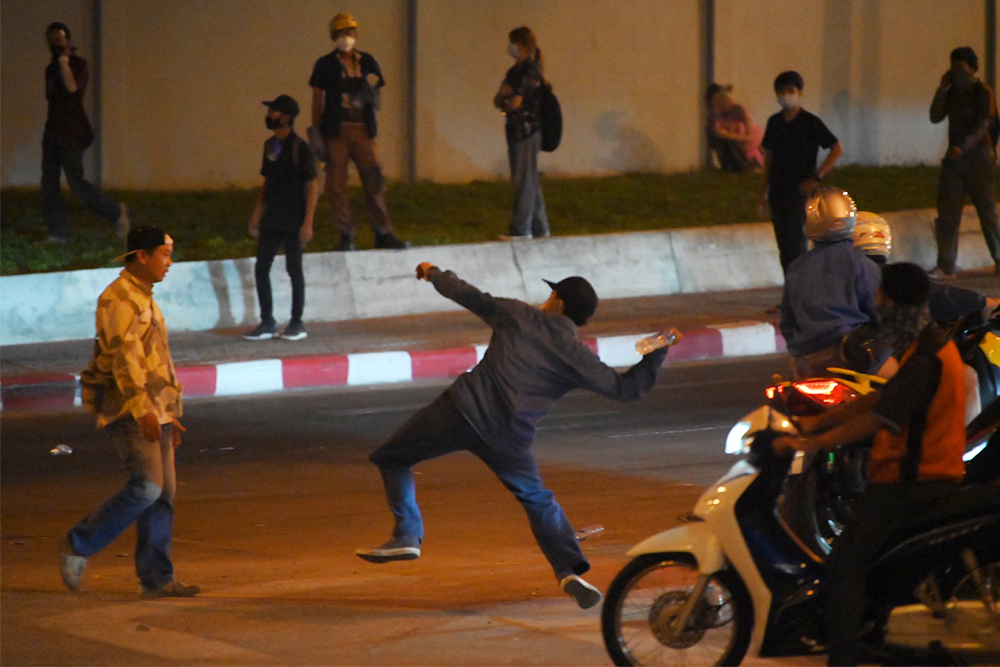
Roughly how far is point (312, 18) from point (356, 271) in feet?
19.2

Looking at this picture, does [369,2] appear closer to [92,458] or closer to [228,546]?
[92,458]

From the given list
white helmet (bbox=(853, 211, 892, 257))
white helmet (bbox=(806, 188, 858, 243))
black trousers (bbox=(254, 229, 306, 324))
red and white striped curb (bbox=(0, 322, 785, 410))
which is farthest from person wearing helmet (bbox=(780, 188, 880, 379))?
black trousers (bbox=(254, 229, 306, 324))

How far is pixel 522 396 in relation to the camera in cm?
591

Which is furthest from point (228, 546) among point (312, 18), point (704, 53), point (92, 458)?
point (704, 53)

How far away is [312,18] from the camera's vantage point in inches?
731

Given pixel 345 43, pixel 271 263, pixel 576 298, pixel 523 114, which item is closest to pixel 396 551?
pixel 576 298

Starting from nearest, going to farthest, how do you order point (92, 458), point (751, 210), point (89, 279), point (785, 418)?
point (785, 418) → point (92, 458) → point (89, 279) → point (751, 210)

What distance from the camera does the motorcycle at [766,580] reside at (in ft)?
15.8

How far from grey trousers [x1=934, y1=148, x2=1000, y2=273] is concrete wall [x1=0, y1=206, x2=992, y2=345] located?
140 centimetres

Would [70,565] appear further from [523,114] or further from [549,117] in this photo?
[549,117]

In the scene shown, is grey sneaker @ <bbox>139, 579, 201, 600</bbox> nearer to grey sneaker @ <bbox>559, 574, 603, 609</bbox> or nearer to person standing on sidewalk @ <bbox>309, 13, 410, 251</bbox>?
grey sneaker @ <bbox>559, 574, 603, 609</bbox>

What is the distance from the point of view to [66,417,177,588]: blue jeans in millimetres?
6148

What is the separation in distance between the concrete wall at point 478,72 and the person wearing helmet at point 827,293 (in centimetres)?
1279

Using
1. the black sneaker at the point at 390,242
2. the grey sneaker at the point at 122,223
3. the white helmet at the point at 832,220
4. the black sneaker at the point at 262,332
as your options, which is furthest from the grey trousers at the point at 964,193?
the grey sneaker at the point at 122,223
